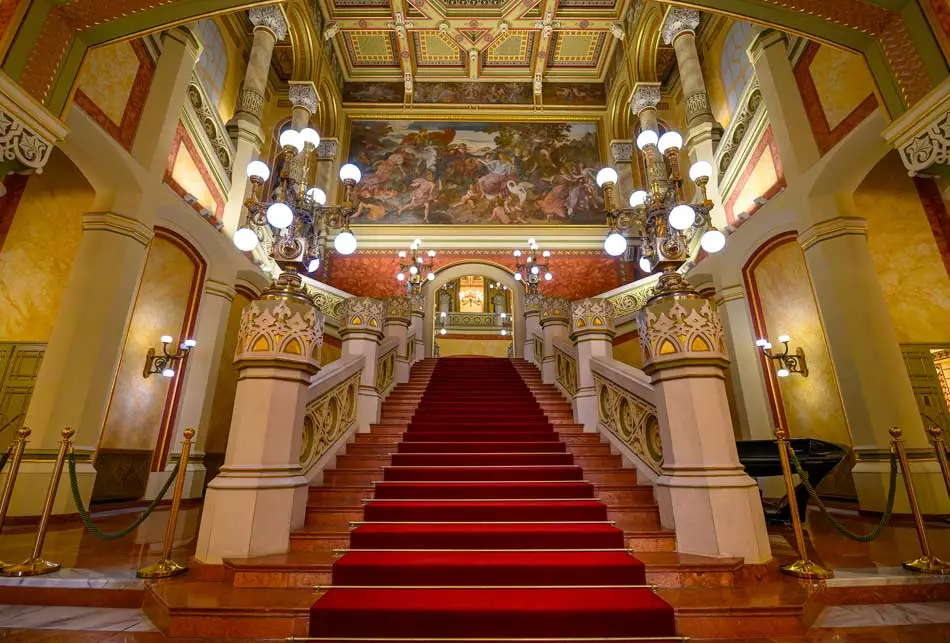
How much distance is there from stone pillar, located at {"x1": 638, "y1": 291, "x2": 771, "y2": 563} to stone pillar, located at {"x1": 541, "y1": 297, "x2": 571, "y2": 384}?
13.0 ft

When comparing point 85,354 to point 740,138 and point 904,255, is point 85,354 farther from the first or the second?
point 740,138

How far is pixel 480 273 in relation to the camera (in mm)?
13297

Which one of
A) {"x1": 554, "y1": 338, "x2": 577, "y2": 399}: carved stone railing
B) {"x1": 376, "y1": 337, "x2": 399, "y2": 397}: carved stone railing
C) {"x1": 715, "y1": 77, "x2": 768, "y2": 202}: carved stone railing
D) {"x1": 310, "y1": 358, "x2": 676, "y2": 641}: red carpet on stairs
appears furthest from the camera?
{"x1": 715, "y1": 77, "x2": 768, "y2": 202}: carved stone railing

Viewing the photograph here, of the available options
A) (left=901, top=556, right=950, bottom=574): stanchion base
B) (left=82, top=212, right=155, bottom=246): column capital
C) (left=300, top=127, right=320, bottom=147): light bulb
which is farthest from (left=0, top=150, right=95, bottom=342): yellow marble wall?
(left=901, top=556, right=950, bottom=574): stanchion base

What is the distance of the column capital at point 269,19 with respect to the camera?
8555mm

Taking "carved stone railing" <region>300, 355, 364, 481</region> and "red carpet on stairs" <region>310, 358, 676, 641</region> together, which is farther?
"carved stone railing" <region>300, 355, 364, 481</region>

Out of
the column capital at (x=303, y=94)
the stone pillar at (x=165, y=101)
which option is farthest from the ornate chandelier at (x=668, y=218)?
the column capital at (x=303, y=94)

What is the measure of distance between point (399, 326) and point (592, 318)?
3424 millimetres

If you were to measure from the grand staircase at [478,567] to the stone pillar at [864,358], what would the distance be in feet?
9.84

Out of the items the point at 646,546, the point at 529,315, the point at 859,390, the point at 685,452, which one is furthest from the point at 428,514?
the point at 529,315

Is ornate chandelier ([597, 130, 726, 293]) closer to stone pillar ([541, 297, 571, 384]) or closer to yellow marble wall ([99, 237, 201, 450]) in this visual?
stone pillar ([541, 297, 571, 384])

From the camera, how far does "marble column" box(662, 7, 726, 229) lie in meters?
8.34

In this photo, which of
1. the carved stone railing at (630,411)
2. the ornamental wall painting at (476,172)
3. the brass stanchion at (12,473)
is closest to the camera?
the brass stanchion at (12,473)

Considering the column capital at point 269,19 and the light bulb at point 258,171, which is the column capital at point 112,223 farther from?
the column capital at point 269,19
